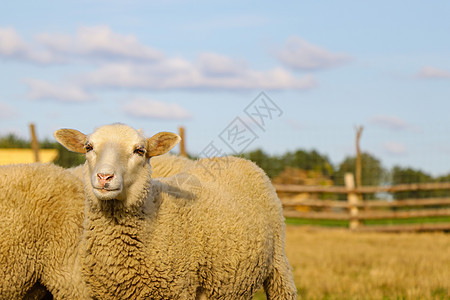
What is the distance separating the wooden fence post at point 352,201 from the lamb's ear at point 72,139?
12.3 metres

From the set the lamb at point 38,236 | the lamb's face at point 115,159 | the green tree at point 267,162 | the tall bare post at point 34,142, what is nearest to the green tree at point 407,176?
the green tree at point 267,162

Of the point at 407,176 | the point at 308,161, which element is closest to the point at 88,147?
the point at 308,161

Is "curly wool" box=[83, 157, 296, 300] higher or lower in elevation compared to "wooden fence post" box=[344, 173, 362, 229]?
higher

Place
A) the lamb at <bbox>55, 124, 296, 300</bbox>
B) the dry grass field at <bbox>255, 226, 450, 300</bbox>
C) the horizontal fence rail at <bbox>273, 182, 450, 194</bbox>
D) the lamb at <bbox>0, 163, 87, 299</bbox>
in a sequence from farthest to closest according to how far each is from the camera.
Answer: the horizontal fence rail at <bbox>273, 182, 450, 194</bbox> → the dry grass field at <bbox>255, 226, 450, 300</bbox> → the lamb at <bbox>0, 163, 87, 299</bbox> → the lamb at <bbox>55, 124, 296, 300</bbox>

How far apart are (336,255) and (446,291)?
3309mm

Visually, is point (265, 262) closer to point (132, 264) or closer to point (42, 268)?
point (132, 264)

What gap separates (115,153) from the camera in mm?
3420

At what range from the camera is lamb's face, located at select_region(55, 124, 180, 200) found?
330 cm

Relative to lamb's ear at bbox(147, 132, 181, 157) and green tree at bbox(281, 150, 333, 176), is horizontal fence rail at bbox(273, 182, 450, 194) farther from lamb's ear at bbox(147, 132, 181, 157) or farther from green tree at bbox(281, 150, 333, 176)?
lamb's ear at bbox(147, 132, 181, 157)

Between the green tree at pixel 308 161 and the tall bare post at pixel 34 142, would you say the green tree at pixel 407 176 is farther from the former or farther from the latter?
the tall bare post at pixel 34 142

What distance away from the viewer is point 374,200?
1612cm

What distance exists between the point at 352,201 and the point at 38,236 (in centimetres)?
1234

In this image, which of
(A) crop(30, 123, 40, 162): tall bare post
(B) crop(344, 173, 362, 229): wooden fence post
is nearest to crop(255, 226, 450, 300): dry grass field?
(B) crop(344, 173, 362, 229): wooden fence post

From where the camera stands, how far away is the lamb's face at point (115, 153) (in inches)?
130
